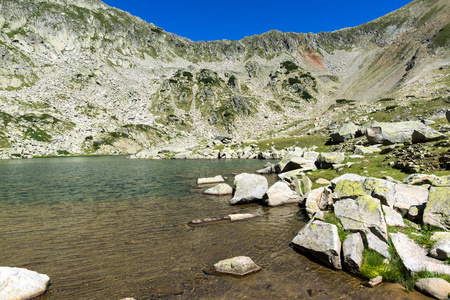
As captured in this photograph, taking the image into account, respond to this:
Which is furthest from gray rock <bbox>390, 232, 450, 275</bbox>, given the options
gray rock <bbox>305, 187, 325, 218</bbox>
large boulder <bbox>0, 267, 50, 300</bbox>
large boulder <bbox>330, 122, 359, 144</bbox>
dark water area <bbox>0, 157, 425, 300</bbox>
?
large boulder <bbox>330, 122, 359, 144</bbox>

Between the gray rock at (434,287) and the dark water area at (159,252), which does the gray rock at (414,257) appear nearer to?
the gray rock at (434,287)

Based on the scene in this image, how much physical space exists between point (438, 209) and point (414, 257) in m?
3.77

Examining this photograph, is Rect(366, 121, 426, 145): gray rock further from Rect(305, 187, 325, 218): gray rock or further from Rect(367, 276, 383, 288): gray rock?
Rect(367, 276, 383, 288): gray rock

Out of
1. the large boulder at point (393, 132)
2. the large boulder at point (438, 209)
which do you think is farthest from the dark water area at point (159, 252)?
the large boulder at point (393, 132)

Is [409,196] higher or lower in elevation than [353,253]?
higher

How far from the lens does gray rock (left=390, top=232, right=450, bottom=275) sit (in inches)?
351

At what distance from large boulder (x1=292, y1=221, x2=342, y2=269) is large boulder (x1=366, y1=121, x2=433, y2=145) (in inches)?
1255

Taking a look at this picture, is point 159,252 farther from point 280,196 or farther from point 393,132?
point 393,132

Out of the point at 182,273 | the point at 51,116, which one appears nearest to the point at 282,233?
the point at 182,273

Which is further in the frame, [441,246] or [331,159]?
[331,159]

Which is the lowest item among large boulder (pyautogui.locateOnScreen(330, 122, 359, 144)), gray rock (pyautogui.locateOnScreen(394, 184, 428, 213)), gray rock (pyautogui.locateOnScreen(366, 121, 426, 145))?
gray rock (pyautogui.locateOnScreen(394, 184, 428, 213))

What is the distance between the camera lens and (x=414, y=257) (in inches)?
381

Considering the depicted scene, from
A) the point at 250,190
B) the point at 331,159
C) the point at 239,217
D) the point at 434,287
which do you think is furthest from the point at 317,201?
the point at 331,159

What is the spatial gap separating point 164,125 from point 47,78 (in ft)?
338
